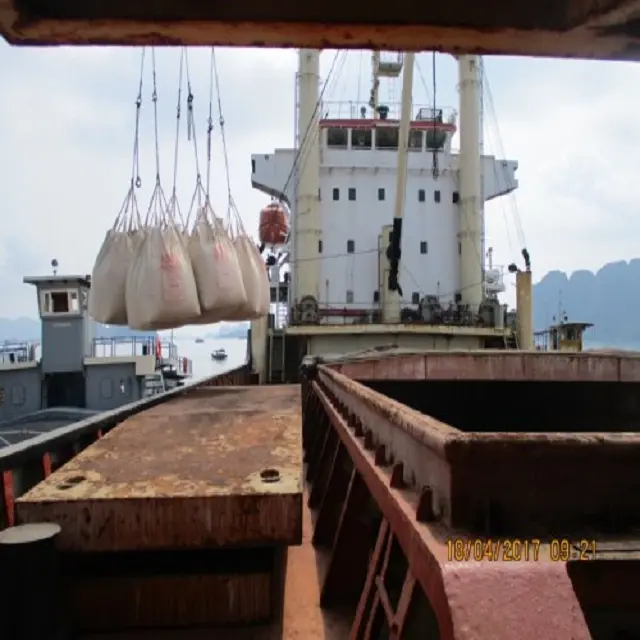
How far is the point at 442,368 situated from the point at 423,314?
1339 centimetres

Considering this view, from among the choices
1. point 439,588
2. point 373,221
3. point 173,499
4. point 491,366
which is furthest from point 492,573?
point 373,221

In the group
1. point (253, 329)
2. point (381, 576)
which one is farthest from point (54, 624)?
point (253, 329)

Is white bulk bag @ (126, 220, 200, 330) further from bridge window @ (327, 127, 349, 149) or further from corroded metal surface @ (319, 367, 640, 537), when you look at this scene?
bridge window @ (327, 127, 349, 149)

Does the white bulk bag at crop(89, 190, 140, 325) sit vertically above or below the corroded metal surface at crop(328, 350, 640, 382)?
above

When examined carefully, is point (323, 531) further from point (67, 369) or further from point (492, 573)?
point (67, 369)

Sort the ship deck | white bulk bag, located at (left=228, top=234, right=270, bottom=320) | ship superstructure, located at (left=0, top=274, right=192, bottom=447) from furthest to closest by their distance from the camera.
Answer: ship superstructure, located at (left=0, top=274, right=192, bottom=447) < white bulk bag, located at (left=228, top=234, right=270, bottom=320) < the ship deck

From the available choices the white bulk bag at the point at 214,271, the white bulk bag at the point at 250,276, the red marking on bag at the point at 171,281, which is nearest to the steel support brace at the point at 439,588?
the red marking on bag at the point at 171,281

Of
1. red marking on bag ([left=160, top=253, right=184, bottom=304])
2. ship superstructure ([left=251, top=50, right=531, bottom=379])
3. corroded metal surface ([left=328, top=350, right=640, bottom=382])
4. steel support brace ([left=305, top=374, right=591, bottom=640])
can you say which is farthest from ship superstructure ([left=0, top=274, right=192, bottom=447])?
steel support brace ([left=305, top=374, right=591, bottom=640])

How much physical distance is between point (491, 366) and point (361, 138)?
1827cm

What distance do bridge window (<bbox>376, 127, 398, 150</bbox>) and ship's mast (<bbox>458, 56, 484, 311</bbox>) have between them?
2885mm

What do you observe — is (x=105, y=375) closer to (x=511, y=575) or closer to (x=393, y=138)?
(x=393, y=138)

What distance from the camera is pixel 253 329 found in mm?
19328

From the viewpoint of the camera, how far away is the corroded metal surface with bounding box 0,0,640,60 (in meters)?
1.68

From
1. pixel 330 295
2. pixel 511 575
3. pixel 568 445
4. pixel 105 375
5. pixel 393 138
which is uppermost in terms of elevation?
pixel 393 138
